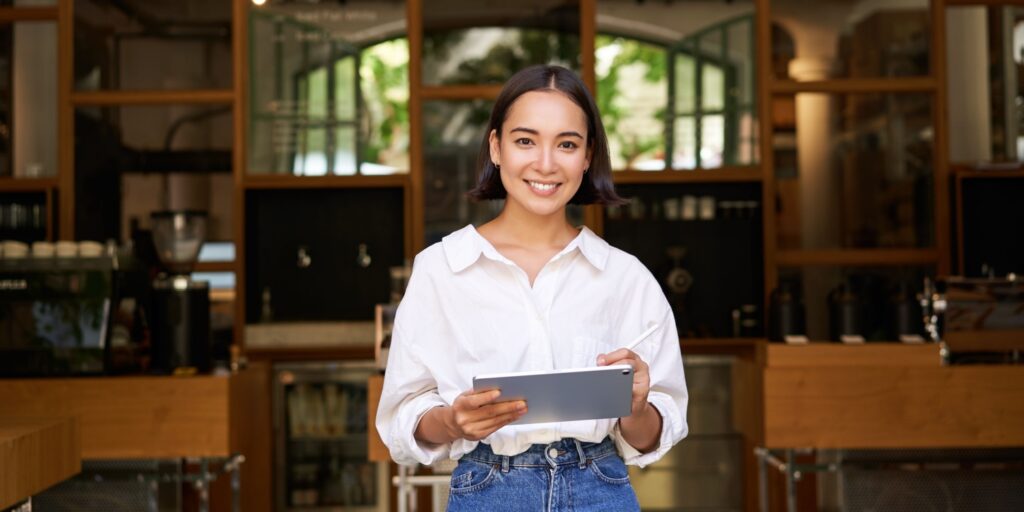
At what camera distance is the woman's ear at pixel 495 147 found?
2.04m

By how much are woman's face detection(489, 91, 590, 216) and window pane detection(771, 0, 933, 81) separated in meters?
3.77

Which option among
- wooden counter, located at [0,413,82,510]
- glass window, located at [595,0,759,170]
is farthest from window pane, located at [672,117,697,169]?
wooden counter, located at [0,413,82,510]

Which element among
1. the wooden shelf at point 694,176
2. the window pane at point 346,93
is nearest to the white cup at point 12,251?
the window pane at point 346,93

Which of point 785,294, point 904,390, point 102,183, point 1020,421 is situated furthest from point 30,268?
point 1020,421

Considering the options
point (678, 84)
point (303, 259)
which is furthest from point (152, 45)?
point (678, 84)

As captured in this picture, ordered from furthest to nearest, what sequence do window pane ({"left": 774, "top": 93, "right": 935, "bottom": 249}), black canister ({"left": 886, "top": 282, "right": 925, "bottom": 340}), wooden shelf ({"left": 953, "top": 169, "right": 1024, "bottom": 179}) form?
window pane ({"left": 774, "top": 93, "right": 935, "bottom": 249}) → wooden shelf ({"left": 953, "top": 169, "right": 1024, "bottom": 179}) → black canister ({"left": 886, "top": 282, "right": 925, "bottom": 340})

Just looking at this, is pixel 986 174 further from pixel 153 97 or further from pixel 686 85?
pixel 153 97

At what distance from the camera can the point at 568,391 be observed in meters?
1.76

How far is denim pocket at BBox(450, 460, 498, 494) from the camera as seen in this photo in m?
1.89

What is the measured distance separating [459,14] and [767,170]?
147cm

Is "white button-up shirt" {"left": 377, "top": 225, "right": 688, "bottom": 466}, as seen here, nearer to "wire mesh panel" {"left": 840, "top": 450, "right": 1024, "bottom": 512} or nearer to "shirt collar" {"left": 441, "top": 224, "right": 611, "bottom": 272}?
"shirt collar" {"left": 441, "top": 224, "right": 611, "bottom": 272}

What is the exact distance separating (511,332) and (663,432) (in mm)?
272

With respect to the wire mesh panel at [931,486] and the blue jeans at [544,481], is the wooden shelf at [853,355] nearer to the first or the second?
the wire mesh panel at [931,486]

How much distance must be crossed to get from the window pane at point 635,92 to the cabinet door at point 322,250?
3.27 feet
